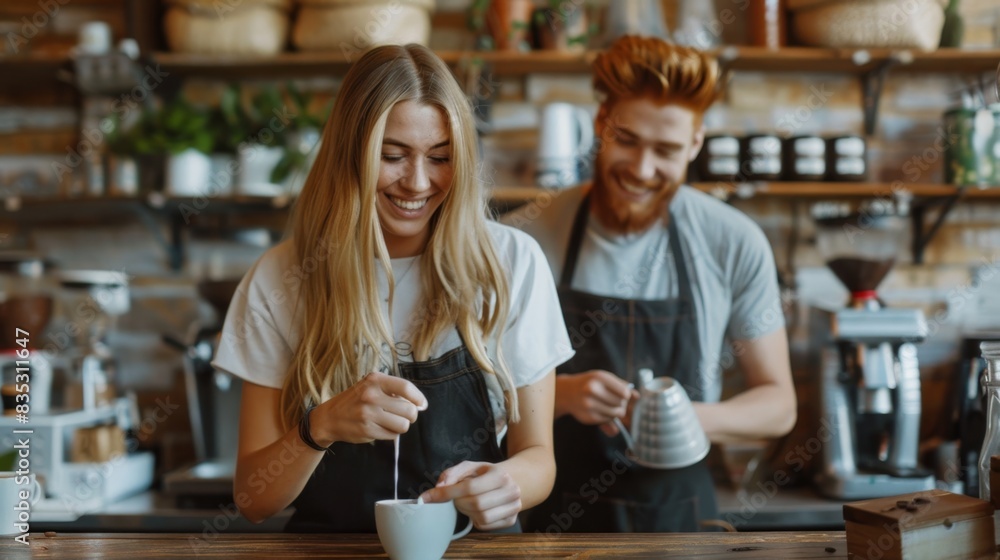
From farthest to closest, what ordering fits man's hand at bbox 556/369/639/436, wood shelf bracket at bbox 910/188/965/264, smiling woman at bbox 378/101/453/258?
wood shelf bracket at bbox 910/188/965/264
man's hand at bbox 556/369/639/436
smiling woman at bbox 378/101/453/258

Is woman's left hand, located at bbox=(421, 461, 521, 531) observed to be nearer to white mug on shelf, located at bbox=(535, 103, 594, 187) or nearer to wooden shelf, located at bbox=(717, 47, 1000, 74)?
white mug on shelf, located at bbox=(535, 103, 594, 187)

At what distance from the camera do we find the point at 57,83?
2.95 metres

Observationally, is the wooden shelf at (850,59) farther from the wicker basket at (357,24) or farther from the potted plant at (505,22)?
the wicker basket at (357,24)

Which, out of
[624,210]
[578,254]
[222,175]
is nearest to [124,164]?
[222,175]

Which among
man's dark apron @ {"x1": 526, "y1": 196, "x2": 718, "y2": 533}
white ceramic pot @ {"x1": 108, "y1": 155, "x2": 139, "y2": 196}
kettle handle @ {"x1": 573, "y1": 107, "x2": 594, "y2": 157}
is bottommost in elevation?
man's dark apron @ {"x1": 526, "y1": 196, "x2": 718, "y2": 533}

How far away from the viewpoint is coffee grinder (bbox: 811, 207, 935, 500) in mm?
2381

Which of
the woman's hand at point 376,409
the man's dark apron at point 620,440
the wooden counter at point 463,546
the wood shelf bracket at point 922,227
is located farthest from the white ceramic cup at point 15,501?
the wood shelf bracket at point 922,227

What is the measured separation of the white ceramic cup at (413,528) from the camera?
100 centimetres

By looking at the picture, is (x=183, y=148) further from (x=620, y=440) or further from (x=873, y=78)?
(x=873, y=78)

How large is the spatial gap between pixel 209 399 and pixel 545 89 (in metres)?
1.40

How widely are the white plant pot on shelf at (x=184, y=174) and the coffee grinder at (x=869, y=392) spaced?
1846 millimetres

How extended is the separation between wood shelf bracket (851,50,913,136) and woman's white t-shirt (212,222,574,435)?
168cm

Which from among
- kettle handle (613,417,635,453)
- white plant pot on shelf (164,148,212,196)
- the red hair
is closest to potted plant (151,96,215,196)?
white plant pot on shelf (164,148,212,196)

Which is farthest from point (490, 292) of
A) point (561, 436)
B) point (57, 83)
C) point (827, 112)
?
point (57, 83)
